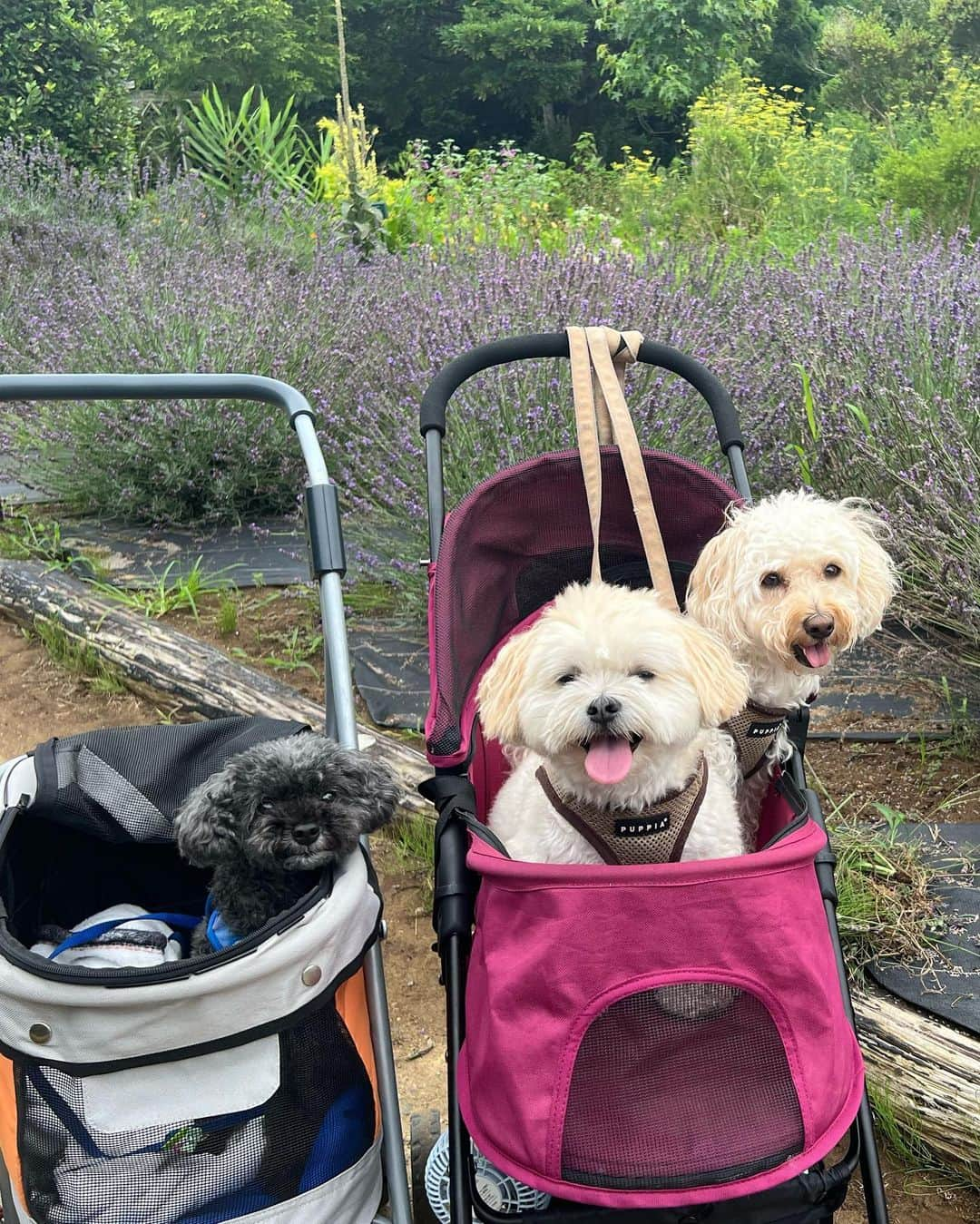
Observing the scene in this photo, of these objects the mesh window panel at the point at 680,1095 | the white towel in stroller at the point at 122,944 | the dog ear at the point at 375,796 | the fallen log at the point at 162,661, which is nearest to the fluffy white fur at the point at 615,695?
the dog ear at the point at 375,796

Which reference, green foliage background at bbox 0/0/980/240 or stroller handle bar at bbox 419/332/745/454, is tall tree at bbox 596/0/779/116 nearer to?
green foliage background at bbox 0/0/980/240

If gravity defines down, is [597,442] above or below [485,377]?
above

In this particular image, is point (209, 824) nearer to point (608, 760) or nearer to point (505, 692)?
point (505, 692)

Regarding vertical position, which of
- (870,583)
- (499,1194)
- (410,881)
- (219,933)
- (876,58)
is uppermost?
(876,58)

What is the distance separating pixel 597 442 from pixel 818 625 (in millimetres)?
572

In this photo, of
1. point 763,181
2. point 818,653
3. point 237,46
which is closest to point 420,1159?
point 818,653

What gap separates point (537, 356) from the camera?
84.0 inches

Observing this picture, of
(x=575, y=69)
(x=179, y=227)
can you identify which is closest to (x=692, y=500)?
(x=179, y=227)

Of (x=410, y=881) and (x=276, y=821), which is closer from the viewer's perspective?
(x=276, y=821)

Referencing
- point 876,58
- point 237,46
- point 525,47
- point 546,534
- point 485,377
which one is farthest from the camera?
point 525,47

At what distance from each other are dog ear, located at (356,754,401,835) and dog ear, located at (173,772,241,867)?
0.20 metres

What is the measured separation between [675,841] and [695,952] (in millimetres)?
379

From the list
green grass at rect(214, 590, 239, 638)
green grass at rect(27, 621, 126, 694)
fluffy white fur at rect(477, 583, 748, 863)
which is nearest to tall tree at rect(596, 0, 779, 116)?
green grass at rect(214, 590, 239, 638)

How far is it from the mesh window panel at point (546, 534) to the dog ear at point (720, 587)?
0.50ft
